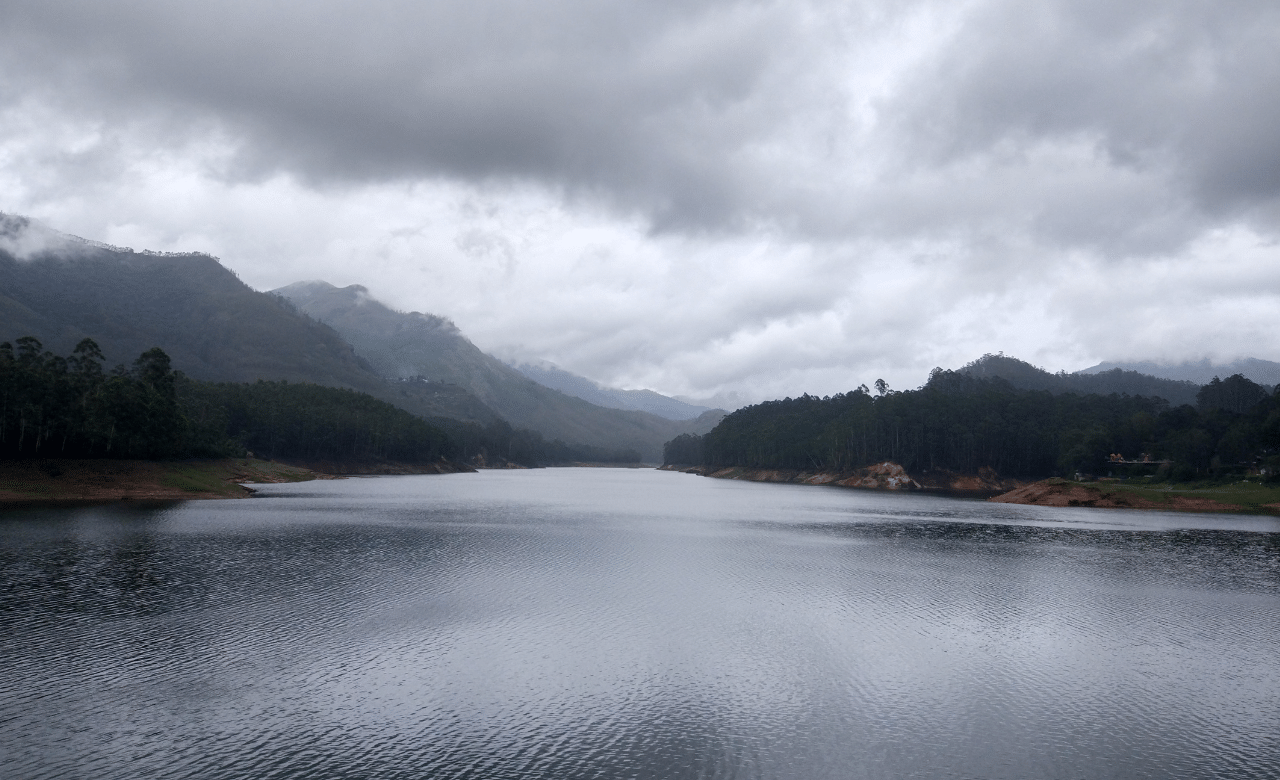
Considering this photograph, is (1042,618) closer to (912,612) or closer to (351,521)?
(912,612)

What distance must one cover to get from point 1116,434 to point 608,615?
185 meters

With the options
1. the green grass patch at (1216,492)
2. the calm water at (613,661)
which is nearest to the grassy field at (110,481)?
the calm water at (613,661)

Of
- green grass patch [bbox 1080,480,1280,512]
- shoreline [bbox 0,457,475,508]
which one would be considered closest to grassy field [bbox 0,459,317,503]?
shoreline [bbox 0,457,475,508]

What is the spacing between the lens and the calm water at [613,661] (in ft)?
68.1

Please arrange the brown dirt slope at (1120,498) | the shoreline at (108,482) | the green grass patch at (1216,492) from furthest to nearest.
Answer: the brown dirt slope at (1120,498)
the green grass patch at (1216,492)
the shoreline at (108,482)

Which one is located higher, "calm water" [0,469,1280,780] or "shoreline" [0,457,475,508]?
"shoreline" [0,457,475,508]

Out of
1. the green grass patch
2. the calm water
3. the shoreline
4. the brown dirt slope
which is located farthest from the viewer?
the brown dirt slope

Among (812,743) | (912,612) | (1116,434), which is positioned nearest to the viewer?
(812,743)

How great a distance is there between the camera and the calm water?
20766 millimetres

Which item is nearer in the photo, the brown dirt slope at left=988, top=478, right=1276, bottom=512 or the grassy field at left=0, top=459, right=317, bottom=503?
the grassy field at left=0, top=459, right=317, bottom=503

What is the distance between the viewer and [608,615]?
125 ft

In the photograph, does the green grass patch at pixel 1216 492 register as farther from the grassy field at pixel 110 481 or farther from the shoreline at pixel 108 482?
the grassy field at pixel 110 481

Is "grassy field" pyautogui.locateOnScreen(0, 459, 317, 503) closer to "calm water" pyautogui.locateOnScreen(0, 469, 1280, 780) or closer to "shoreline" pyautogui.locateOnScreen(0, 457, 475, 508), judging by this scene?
"shoreline" pyautogui.locateOnScreen(0, 457, 475, 508)

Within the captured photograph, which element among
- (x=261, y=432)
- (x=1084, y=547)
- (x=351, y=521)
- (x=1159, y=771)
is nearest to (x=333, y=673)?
(x=1159, y=771)
